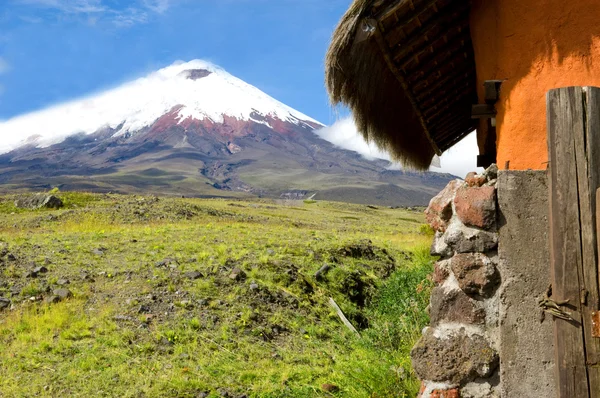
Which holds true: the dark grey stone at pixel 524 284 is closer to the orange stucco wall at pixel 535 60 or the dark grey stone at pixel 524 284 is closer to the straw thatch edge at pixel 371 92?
the orange stucco wall at pixel 535 60

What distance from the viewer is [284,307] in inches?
307

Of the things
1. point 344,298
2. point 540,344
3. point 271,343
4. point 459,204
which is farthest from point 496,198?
point 344,298

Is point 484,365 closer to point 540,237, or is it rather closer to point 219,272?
point 540,237

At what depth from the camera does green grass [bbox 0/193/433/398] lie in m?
5.34

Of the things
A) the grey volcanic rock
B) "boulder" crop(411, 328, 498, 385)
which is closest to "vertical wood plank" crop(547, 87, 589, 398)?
"boulder" crop(411, 328, 498, 385)

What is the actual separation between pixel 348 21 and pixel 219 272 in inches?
236

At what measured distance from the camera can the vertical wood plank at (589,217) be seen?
262 cm

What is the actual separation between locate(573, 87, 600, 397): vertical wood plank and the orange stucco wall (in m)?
0.36

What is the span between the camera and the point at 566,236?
271 cm

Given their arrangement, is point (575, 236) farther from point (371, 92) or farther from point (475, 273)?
point (371, 92)

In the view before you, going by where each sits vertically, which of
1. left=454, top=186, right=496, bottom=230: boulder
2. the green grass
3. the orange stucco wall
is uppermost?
the orange stucco wall

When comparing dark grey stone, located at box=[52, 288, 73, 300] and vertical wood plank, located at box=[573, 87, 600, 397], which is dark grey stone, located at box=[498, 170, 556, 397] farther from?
dark grey stone, located at box=[52, 288, 73, 300]

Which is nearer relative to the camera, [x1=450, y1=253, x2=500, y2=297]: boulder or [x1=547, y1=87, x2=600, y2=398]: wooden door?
[x1=547, y1=87, x2=600, y2=398]: wooden door

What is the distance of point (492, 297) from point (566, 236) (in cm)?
64
